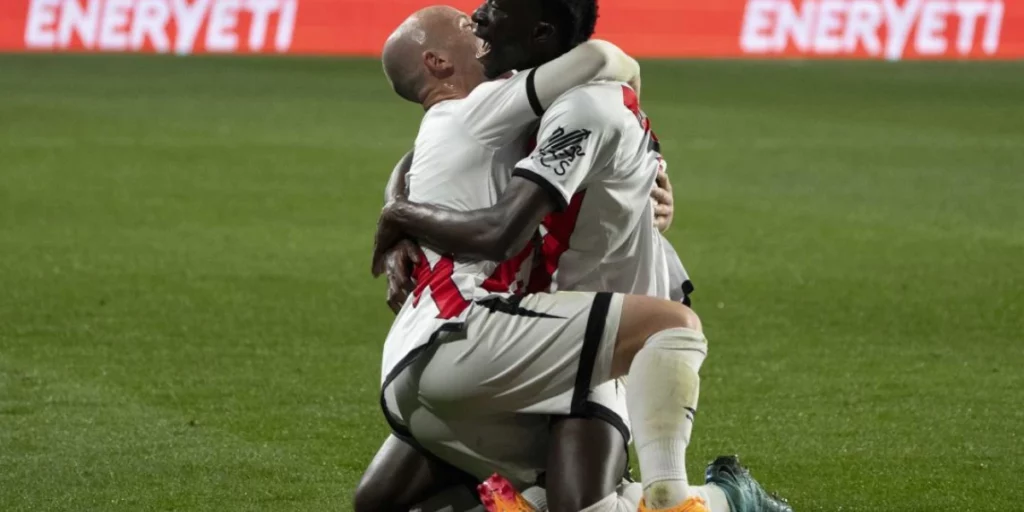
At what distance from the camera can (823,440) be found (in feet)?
18.8

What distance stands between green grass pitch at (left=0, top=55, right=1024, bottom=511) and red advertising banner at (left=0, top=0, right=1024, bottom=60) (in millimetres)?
5742

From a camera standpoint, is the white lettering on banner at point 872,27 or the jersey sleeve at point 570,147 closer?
the jersey sleeve at point 570,147

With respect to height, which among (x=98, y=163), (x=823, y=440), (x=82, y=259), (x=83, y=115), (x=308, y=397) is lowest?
(x=83, y=115)

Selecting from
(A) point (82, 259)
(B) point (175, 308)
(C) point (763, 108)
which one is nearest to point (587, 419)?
(B) point (175, 308)

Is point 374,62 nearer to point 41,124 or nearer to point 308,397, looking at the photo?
point 41,124

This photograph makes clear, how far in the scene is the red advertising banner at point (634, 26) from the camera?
76.1 ft

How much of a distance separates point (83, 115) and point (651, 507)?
13.8 m

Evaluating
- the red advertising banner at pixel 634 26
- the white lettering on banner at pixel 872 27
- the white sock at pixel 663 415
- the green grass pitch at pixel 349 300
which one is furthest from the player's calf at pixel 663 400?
the white lettering on banner at pixel 872 27

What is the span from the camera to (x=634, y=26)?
23828 millimetres

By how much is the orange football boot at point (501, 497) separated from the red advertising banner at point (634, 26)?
1897 centimetres

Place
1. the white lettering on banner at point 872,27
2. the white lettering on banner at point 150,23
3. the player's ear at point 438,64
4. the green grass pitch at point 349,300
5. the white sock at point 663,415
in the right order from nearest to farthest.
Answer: the white sock at point 663,415 < the player's ear at point 438,64 < the green grass pitch at point 349,300 < the white lettering on banner at point 150,23 < the white lettering on banner at point 872,27

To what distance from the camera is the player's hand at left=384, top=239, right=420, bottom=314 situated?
13.6 ft

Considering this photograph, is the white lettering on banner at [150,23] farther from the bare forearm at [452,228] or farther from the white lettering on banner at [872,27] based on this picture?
the bare forearm at [452,228]

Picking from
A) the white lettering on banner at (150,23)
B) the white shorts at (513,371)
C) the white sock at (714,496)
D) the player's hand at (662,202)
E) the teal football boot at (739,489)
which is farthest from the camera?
the white lettering on banner at (150,23)
